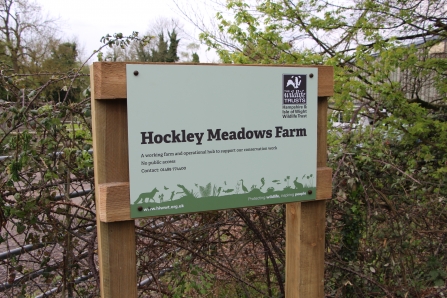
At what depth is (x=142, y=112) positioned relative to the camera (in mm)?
1878

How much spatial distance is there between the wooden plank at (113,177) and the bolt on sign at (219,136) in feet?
0.32

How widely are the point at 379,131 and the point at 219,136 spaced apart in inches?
113

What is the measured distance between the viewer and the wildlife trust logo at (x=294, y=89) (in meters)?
2.24

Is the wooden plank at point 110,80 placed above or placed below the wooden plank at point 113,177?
above

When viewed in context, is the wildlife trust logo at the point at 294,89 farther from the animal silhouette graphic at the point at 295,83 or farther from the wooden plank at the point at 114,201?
the wooden plank at the point at 114,201

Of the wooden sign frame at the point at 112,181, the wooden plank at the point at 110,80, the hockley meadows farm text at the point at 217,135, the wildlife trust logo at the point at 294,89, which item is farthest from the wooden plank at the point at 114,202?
the wildlife trust logo at the point at 294,89

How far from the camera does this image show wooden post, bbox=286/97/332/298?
2.42 m

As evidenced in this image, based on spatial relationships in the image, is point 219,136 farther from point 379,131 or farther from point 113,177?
point 379,131

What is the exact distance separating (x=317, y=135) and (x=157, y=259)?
144 centimetres

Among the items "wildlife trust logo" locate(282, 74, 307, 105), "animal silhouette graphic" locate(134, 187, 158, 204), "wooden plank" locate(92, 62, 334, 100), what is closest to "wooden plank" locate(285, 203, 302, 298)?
"wildlife trust logo" locate(282, 74, 307, 105)

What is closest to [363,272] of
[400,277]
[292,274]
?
[400,277]

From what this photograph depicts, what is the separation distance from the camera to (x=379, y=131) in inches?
174

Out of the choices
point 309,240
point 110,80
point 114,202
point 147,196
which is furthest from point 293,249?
point 110,80

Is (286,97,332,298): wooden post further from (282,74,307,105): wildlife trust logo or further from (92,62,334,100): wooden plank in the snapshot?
(92,62,334,100): wooden plank
